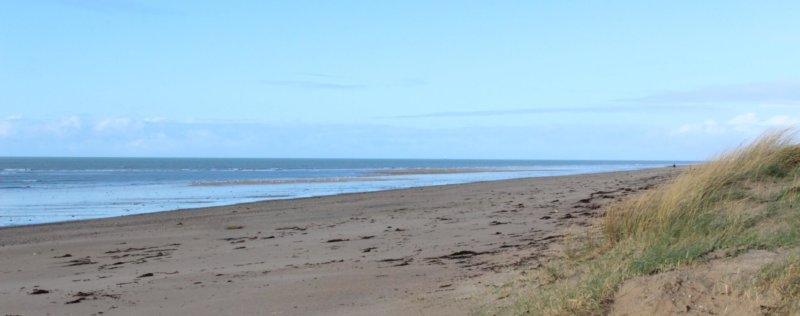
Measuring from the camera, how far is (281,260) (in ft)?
29.3

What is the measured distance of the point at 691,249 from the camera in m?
5.47

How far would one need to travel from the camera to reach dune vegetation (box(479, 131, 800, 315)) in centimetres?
459

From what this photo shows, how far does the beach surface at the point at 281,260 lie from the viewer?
6430mm

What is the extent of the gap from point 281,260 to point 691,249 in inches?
191

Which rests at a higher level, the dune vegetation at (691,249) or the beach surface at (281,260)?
the dune vegetation at (691,249)

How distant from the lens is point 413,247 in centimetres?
949

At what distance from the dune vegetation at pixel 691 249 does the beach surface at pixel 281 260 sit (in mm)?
619

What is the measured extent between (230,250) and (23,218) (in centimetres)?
1003

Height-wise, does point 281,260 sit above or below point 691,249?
below

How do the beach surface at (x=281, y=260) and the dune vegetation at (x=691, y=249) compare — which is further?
the beach surface at (x=281, y=260)

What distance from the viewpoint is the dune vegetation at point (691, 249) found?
→ 459cm

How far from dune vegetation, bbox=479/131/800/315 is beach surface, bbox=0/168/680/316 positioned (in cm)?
62

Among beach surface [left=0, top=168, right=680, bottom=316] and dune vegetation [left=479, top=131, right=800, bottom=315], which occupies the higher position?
dune vegetation [left=479, top=131, right=800, bottom=315]

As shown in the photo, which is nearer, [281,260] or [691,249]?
[691,249]
